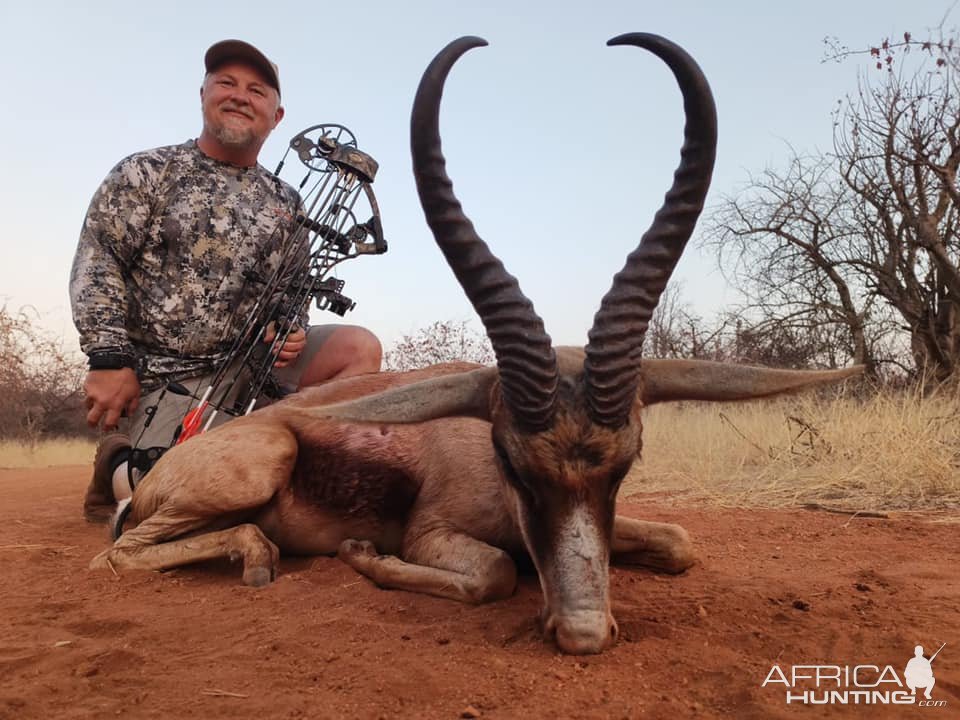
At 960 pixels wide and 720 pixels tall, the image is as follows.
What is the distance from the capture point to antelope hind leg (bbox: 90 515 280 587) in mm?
4133

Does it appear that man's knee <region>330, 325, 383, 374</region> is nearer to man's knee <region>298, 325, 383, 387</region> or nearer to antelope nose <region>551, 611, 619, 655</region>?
man's knee <region>298, 325, 383, 387</region>

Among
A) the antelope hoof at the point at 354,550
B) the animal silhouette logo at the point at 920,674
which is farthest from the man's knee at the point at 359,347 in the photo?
the animal silhouette logo at the point at 920,674

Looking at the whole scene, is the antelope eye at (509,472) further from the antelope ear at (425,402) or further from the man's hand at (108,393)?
the man's hand at (108,393)

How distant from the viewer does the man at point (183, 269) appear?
5.60 m


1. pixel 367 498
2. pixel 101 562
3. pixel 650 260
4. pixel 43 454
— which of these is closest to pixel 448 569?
pixel 367 498

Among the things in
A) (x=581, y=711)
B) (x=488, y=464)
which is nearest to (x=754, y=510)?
(x=488, y=464)

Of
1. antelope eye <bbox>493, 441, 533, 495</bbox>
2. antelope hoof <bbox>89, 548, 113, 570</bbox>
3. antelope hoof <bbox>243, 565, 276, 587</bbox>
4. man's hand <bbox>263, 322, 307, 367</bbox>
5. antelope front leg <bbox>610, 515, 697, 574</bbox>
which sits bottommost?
antelope hoof <bbox>89, 548, 113, 570</bbox>

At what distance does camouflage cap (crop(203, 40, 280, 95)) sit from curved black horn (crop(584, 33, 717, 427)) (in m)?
4.54

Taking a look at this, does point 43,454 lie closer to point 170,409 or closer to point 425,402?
point 170,409

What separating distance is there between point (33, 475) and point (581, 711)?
11.6 m

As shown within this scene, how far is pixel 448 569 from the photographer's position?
12.5 feet

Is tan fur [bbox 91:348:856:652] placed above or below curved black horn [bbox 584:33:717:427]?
below

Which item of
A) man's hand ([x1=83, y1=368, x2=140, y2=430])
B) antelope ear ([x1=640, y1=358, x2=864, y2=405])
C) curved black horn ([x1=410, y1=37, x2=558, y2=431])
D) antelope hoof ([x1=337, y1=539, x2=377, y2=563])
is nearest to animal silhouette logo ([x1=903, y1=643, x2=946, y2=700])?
antelope ear ([x1=640, y1=358, x2=864, y2=405])

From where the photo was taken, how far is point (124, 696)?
7.86ft
